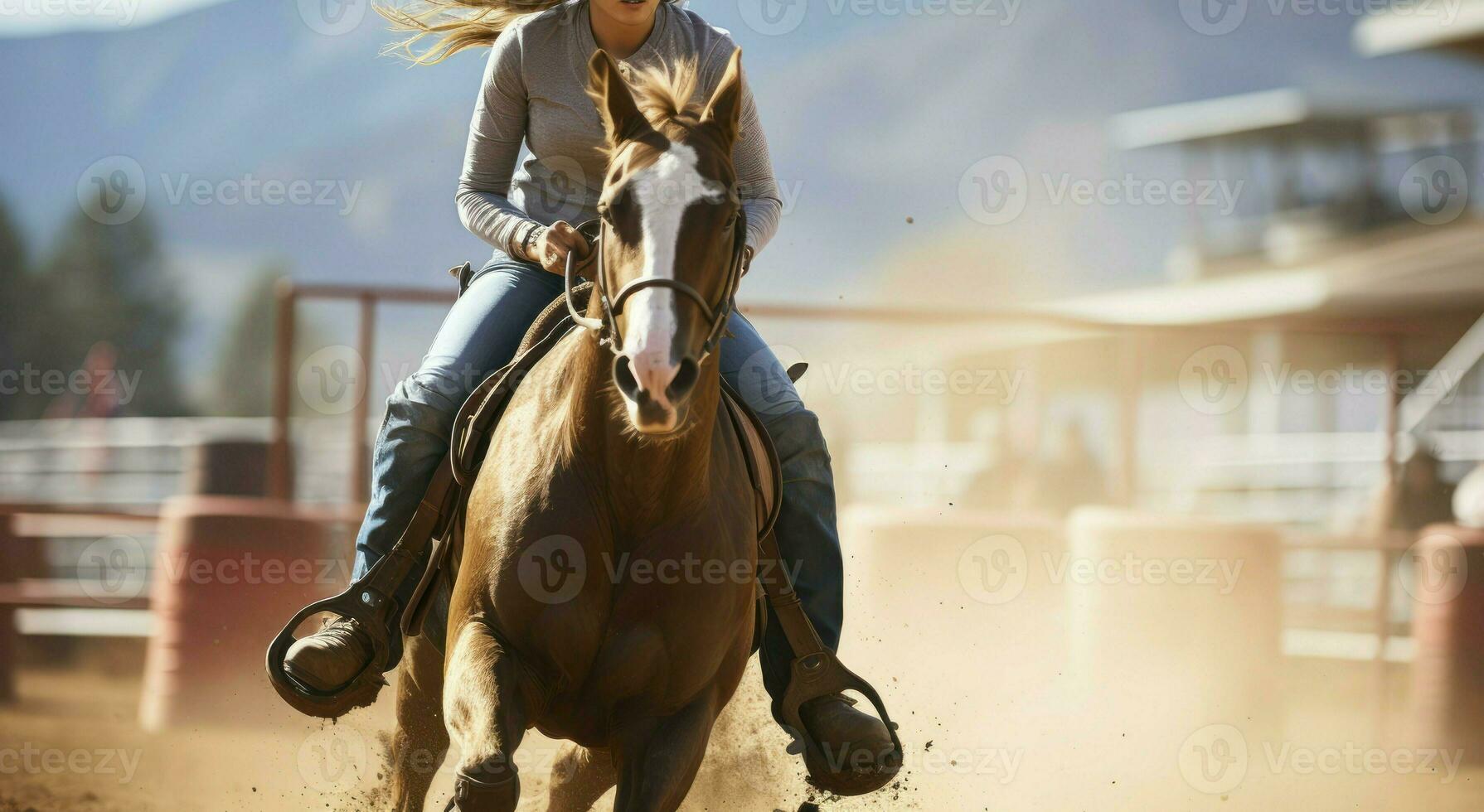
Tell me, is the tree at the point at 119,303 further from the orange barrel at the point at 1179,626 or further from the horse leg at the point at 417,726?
the horse leg at the point at 417,726

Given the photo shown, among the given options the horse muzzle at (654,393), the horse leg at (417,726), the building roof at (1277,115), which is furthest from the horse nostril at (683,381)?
the building roof at (1277,115)

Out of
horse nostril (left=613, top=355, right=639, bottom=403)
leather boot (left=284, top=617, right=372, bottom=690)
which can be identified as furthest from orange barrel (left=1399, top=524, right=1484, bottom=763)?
horse nostril (left=613, top=355, right=639, bottom=403)

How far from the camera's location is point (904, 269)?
2953 inches

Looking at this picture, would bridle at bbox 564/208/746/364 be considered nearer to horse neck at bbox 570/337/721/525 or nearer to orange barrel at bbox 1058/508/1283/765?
horse neck at bbox 570/337/721/525

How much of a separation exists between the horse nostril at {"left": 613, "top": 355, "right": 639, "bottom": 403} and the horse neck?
0.45 m

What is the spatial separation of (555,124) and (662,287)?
57.8 inches

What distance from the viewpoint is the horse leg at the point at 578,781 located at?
14.0 feet

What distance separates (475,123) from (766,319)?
5.14 m

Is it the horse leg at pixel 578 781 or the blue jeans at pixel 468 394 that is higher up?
the blue jeans at pixel 468 394

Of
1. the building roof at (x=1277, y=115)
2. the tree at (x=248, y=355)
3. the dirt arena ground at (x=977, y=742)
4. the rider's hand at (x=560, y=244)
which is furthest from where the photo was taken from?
the tree at (x=248, y=355)

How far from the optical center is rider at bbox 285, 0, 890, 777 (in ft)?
11.7

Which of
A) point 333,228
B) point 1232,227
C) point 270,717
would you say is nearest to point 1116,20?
point 333,228

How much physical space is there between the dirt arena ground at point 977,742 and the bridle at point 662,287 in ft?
11.0

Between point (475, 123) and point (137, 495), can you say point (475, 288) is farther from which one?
point (137, 495)
